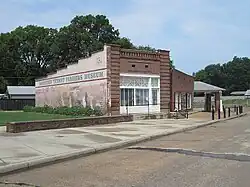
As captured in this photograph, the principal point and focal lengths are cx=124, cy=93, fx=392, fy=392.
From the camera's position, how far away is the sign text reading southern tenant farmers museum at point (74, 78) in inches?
1267

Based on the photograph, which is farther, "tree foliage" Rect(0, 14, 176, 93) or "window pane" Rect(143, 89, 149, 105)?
"tree foliage" Rect(0, 14, 176, 93)

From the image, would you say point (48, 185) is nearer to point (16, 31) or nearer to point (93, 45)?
point (93, 45)

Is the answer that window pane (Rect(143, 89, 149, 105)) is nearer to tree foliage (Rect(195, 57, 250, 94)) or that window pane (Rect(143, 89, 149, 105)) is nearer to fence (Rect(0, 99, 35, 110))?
fence (Rect(0, 99, 35, 110))

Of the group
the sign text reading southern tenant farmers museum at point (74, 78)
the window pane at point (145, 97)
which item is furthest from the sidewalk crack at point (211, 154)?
the window pane at point (145, 97)

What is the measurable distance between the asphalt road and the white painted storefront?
19073 millimetres

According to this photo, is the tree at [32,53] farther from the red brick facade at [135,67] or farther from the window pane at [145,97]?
the window pane at [145,97]

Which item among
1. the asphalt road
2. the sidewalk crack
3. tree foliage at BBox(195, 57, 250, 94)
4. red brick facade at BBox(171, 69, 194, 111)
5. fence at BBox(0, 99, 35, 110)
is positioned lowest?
the asphalt road

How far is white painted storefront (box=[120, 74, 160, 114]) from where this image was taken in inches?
1282

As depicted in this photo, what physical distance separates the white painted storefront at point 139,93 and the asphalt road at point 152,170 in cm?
1907

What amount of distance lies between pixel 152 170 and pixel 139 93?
24555 millimetres

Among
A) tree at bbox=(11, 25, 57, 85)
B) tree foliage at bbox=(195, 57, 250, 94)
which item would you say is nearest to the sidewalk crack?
tree at bbox=(11, 25, 57, 85)

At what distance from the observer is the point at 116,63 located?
31422 mm

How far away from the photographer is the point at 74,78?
120 ft

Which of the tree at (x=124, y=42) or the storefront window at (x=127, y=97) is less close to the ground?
the tree at (x=124, y=42)
